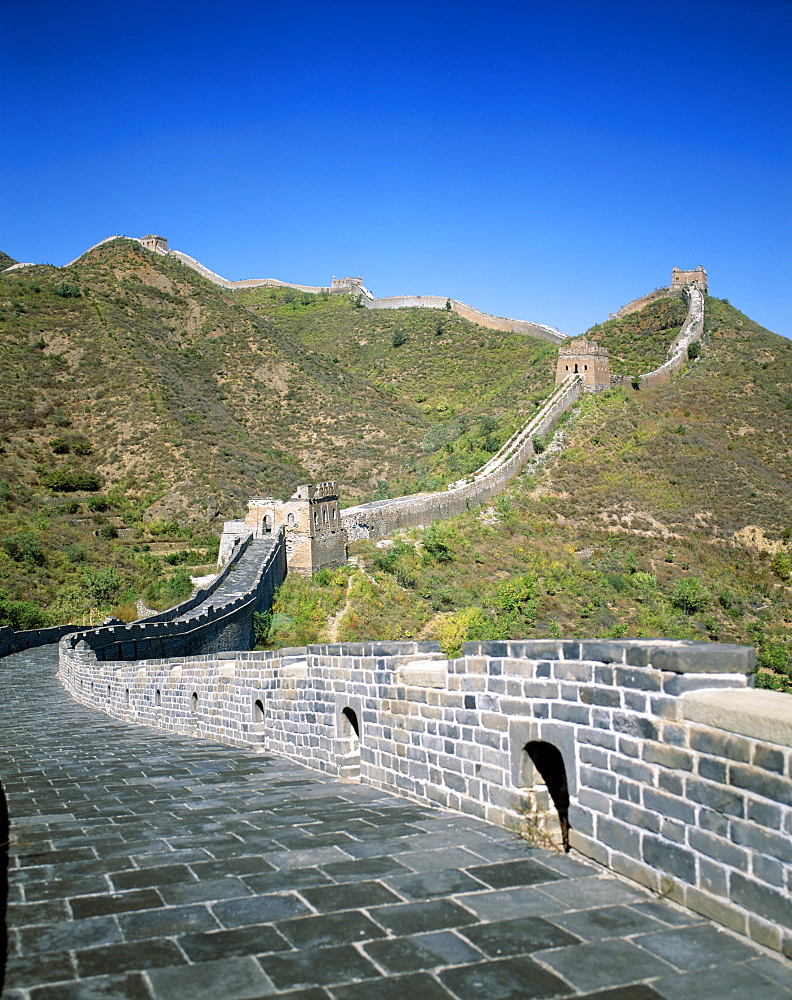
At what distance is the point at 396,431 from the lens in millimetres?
56812

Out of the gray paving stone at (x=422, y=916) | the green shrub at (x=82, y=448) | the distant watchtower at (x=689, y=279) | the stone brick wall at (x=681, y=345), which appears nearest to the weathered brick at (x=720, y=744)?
the gray paving stone at (x=422, y=916)

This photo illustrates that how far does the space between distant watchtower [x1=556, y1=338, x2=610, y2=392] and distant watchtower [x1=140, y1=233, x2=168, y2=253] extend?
120 feet

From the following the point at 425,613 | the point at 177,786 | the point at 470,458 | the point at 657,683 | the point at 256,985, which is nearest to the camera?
the point at 256,985

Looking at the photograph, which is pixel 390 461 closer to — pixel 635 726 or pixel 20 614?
pixel 20 614

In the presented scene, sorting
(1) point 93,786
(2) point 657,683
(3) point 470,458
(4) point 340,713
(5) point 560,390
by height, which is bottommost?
(1) point 93,786

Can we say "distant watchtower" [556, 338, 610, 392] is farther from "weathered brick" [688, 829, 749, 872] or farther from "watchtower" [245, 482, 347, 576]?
"weathered brick" [688, 829, 749, 872]

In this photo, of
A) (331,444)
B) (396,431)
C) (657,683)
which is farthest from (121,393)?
(657,683)

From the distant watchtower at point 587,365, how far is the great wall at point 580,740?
38.8m

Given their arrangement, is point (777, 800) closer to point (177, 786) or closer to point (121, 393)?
point (177, 786)

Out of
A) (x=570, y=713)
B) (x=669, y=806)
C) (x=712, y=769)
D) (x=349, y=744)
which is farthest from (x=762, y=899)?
(x=349, y=744)

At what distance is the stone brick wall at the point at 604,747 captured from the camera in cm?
378

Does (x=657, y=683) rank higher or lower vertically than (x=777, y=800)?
higher

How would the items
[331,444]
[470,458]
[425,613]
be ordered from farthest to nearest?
[331,444]
[470,458]
[425,613]

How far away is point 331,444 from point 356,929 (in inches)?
1988
